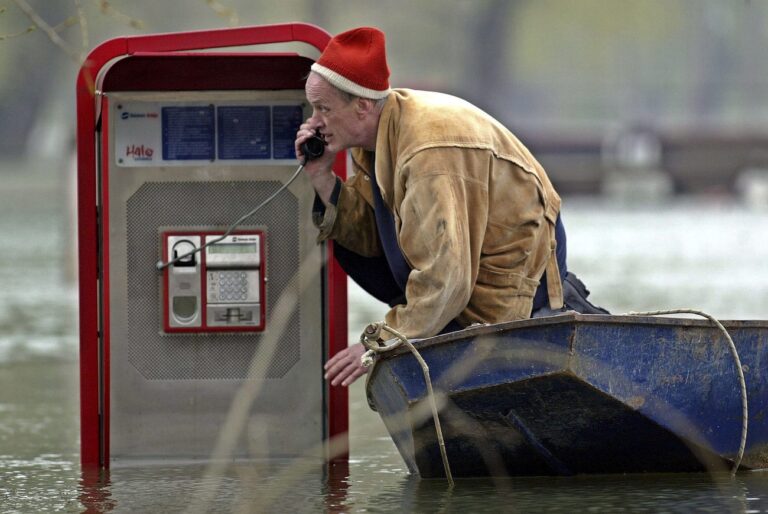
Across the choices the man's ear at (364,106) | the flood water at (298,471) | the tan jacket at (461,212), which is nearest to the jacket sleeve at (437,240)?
the tan jacket at (461,212)

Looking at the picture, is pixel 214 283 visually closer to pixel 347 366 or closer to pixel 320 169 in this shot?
pixel 320 169

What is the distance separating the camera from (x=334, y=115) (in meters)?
6.12

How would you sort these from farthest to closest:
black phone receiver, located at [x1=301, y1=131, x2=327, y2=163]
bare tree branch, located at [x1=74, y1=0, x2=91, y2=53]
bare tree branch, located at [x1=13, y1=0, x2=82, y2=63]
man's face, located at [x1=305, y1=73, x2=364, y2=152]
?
1. black phone receiver, located at [x1=301, y1=131, x2=327, y2=163]
2. man's face, located at [x1=305, y1=73, x2=364, y2=152]
3. bare tree branch, located at [x1=74, y1=0, x2=91, y2=53]
4. bare tree branch, located at [x1=13, y1=0, x2=82, y2=63]

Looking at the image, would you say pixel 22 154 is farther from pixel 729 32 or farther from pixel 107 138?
pixel 107 138

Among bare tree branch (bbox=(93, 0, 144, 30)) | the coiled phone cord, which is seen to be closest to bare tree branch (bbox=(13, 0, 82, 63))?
bare tree branch (bbox=(93, 0, 144, 30))

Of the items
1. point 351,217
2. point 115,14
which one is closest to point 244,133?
point 351,217

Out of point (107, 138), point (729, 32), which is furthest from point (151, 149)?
point (729, 32)

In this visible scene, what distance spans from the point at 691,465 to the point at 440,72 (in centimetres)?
5824

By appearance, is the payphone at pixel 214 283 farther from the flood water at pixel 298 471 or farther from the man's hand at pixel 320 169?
the flood water at pixel 298 471

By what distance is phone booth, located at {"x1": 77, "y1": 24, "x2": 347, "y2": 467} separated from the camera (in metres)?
6.86

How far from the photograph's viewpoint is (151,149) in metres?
6.90

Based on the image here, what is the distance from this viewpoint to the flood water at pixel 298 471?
5.86 metres

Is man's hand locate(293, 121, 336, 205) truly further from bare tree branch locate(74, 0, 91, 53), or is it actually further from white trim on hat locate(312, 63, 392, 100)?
bare tree branch locate(74, 0, 91, 53)

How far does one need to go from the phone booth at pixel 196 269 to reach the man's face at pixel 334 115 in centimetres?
71
